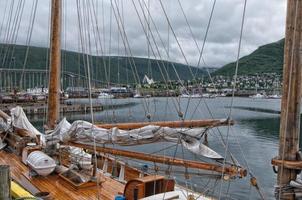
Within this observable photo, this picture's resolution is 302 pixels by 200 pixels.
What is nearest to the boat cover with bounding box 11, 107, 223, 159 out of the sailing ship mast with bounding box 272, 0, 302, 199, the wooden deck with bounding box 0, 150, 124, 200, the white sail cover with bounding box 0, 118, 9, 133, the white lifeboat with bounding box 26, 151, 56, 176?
the white lifeboat with bounding box 26, 151, 56, 176

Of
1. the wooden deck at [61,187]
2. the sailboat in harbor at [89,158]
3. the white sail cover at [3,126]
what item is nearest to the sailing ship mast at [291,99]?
the sailboat in harbor at [89,158]

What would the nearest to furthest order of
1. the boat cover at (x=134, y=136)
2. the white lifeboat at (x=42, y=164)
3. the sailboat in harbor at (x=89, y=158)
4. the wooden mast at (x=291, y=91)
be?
the wooden mast at (x=291, y=91) → the boat cover at (x=134, y=136) → the sailboat in harbor at (x=89, y=158) → the white lifeboat at (x=42, y=164)

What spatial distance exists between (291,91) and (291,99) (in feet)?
0.38

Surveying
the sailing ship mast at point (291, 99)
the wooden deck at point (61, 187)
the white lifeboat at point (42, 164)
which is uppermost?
the sailing ship mast at point (291, 99)

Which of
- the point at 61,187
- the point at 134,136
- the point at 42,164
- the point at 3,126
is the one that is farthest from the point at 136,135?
the point at 3,126

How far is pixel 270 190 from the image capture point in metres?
20.1

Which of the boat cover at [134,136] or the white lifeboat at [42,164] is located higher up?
the boat cover at [134,136]

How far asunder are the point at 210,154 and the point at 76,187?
4.48 m

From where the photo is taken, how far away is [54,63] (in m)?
11.9

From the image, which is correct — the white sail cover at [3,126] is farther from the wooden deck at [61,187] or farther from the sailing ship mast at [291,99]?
the sailing ship mast at [291,99]

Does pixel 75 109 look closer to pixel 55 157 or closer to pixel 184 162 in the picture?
pixel 55 157

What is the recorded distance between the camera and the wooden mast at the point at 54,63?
1190 cm

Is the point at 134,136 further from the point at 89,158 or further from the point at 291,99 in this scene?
the point at 89,158

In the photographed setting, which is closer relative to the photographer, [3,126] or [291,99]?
[291,99]
